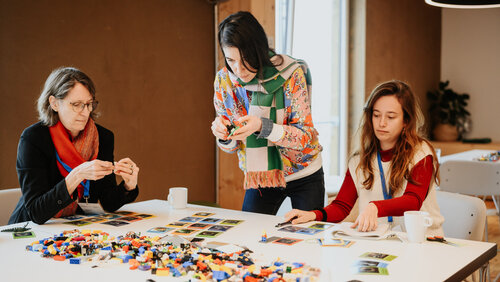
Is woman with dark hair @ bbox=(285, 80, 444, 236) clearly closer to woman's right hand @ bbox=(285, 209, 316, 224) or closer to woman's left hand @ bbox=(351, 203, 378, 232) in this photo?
woman's right hand @ bbox=(285, 209, 316, 224)

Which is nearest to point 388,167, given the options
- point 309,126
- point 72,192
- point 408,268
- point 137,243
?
point 309,126

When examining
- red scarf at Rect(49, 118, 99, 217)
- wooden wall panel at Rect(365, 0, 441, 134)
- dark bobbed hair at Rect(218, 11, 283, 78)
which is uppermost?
wooden wall panel at Rect(365, 0, 441, 134)

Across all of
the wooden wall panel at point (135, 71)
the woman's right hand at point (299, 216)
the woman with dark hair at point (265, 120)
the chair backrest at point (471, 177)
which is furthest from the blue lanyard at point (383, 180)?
the wooden wall panel at point (135, 71)

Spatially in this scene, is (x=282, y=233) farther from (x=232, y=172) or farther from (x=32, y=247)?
(x=232, y=172)

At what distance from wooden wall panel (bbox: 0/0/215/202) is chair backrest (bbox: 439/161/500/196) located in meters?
1.81

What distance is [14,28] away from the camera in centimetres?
274

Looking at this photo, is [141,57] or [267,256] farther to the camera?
[141,57]

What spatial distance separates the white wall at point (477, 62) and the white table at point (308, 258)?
5984 millimetres

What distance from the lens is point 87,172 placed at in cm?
180

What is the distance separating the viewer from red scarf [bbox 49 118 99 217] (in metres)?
1.96

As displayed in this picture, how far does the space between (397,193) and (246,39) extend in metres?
0.86

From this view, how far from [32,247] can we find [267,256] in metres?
0.70

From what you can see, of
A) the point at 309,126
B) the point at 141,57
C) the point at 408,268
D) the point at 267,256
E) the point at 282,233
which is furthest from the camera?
the point at 141,57

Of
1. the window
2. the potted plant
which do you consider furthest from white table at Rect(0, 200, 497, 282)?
the potted plant
